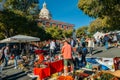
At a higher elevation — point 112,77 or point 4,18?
point 4,18

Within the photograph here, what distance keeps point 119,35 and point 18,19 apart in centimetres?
1618

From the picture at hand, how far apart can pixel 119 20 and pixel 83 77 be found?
13.5m

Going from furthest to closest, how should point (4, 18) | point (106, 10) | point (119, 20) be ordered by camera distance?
A: point (4, 18) < point (119, 20) < point (106, 10)

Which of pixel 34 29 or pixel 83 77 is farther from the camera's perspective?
pixel 34 29

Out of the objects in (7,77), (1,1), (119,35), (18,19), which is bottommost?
(7,77)

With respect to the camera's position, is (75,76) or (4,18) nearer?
(75,76)

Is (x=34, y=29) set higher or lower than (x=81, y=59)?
higher

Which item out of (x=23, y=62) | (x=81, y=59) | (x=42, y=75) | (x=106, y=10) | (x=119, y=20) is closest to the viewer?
(x=42, y=75)

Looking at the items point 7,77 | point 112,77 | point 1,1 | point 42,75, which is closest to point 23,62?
point 7,77

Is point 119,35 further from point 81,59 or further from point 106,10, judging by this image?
point 81,59

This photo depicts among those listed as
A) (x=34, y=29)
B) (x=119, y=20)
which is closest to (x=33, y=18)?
(x=34, y=29)

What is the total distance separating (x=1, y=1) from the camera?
40.4 meters

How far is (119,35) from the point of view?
36.6m

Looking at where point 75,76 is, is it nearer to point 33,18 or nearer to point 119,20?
point 119,20
